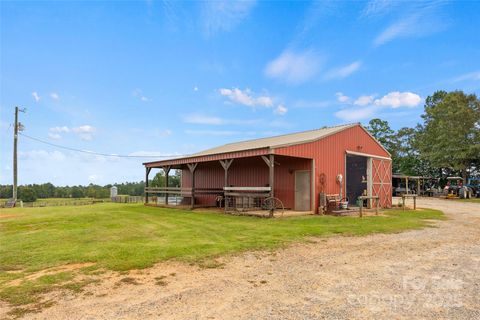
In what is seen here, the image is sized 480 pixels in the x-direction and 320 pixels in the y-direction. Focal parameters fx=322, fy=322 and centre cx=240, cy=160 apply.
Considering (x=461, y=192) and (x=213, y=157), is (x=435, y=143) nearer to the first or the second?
(x=461, y=192)

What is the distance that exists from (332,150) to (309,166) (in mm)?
1553

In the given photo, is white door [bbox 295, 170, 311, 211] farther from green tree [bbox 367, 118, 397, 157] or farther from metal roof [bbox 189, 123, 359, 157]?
green tree [bbox 367, 118, 397, 157]

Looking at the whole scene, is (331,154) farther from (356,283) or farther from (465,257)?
(356,283)

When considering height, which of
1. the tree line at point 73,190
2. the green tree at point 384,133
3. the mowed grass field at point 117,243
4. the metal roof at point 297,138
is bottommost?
the tree line at point 73,190

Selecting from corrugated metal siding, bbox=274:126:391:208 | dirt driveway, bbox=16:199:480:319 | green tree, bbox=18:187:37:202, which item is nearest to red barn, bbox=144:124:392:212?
corrugated metal siding, bbox=274:126:391:208

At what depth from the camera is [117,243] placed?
22.0 feet

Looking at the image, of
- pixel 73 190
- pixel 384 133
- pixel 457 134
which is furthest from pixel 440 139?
pixel 73 190

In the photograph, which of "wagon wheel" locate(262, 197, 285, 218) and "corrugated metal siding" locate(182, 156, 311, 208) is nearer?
"wagon wheel" locate(262, 197, 285, 218)

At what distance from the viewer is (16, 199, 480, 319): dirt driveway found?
3.27 m

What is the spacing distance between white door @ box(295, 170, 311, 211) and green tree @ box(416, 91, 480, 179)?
77.1ft

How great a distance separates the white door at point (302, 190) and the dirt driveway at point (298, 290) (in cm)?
747

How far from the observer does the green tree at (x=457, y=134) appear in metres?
30.2

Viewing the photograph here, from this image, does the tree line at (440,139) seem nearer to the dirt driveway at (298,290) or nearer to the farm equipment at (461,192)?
the farm equipment at (461,192)

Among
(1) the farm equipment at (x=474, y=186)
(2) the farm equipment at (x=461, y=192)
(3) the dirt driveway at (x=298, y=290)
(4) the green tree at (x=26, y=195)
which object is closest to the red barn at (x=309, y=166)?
(3) the dirt driveway at (x=298, y=290)
